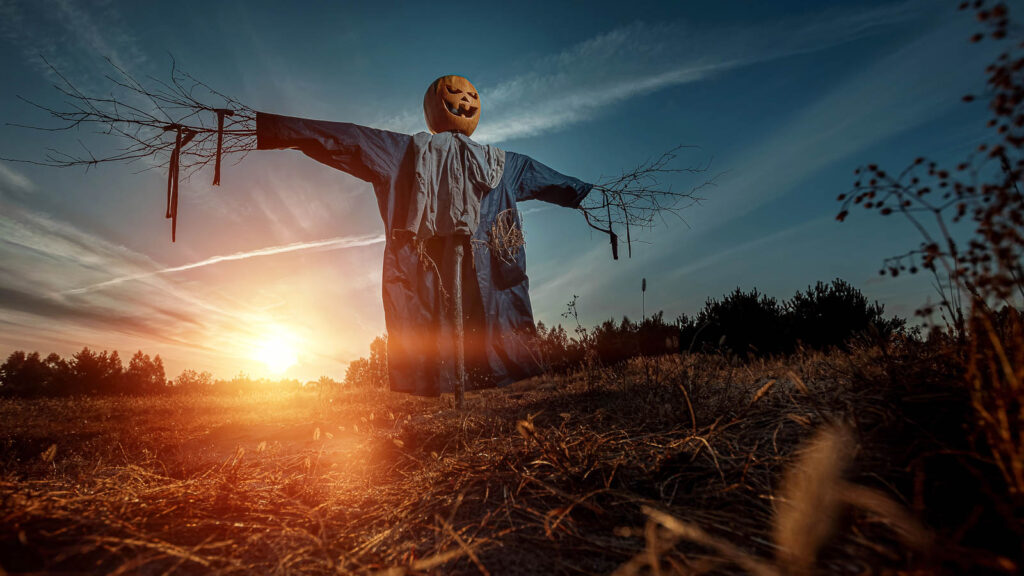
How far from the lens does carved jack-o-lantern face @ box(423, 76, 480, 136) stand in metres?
5.57

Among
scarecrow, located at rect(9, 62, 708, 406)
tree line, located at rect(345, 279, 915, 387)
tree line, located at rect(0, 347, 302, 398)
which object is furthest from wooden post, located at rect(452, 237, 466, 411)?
tree line, located at rect(0, 347, 302, 398)

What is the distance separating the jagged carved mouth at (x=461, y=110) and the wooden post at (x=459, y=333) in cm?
164

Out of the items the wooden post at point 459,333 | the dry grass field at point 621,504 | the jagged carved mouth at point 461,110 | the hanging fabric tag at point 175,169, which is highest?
the jagged carved mouth at point 461,110

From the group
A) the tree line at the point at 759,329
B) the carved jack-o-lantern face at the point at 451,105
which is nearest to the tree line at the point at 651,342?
the tree line at the point at 759,329

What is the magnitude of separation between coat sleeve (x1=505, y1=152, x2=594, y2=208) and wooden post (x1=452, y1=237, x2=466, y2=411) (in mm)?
1253

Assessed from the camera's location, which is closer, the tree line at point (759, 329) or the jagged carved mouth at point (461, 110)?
the jagged carved mouth at point (461, 110)

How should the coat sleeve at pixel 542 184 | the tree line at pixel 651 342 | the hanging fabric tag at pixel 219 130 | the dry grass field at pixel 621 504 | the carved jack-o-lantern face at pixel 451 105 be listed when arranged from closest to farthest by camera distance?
the dry grass field at pixel 621 504 → the hanging fabric tag at pixel 219 130 → the carved jack-o-lantern face at pixel 451 105 → the coat sleeve at pixel 542 184 → the tree line at pixel 651 342

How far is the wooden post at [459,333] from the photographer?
193 inches

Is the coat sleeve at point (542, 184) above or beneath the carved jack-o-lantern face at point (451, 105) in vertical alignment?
beneath

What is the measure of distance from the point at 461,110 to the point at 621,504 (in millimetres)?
5192

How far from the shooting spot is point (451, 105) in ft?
18.4

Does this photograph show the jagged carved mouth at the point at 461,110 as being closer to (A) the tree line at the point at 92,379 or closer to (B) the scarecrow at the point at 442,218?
(B) the scarecrow at the point at 442,218

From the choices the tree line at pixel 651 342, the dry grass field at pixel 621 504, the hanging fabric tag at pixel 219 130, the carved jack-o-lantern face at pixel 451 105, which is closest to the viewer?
the dry grass field at pixel 621 504

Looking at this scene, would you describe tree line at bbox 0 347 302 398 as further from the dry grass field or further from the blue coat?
the dry grass field
